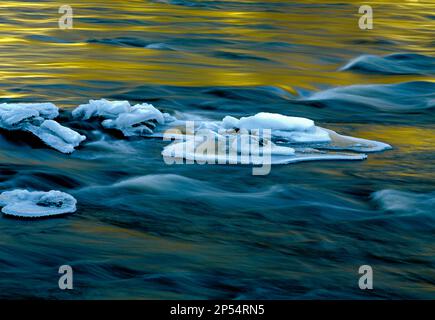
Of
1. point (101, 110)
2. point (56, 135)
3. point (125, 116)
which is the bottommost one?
point (56, 135)

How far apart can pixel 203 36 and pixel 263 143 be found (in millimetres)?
9041

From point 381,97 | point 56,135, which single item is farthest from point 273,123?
point 381,97

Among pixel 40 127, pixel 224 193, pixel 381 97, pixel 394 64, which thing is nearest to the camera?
pixel 224 193

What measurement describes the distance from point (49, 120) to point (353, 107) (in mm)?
4142

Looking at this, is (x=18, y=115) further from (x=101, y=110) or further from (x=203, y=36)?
(x=203, y=36)

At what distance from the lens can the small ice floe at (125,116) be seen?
9.05 m

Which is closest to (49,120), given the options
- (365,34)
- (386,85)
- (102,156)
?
(102,156)

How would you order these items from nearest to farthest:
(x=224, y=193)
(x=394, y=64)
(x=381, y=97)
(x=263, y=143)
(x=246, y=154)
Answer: (x=224, y=193), (x=246, y=154), (x=263, y=143), (x=381, y=97), (x=394, y=64)

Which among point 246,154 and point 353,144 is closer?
point 246,154

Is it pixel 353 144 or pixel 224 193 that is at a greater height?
pixel 353 144

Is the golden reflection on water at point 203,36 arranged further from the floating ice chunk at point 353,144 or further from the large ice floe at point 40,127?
the floating ice chunk at point 353,144

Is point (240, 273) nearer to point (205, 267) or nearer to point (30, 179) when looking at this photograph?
point (205, 267)

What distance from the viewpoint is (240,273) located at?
19.0 feet

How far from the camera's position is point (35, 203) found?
21.9 ft
